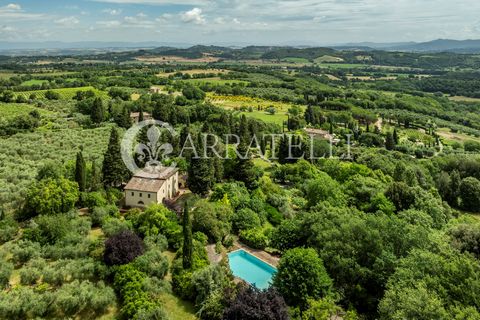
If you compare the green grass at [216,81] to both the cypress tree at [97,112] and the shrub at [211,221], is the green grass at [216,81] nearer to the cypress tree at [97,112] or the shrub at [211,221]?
the cypress tree at [97,112]

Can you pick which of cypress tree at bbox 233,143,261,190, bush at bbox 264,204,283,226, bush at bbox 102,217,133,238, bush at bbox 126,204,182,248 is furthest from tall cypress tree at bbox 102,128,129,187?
bush at bbox 264,204,283,226

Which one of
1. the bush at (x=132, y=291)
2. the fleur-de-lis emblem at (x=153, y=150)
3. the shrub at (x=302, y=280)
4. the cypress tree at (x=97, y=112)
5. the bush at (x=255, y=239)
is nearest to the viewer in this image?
the bush at (x=132, y=291)

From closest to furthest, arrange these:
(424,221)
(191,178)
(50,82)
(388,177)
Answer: (424,221)
(191,178)
(388,177)
(50,82)

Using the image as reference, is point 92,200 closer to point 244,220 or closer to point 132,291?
point 132,291

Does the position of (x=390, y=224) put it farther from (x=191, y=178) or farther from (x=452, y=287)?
(x=191, y=178)

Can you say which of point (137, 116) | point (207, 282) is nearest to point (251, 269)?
point (207, 282)

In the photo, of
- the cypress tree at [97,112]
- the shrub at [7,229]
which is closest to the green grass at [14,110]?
the cypress tree at [97,112]

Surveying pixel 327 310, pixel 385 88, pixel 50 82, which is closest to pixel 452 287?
pixel 327 310
